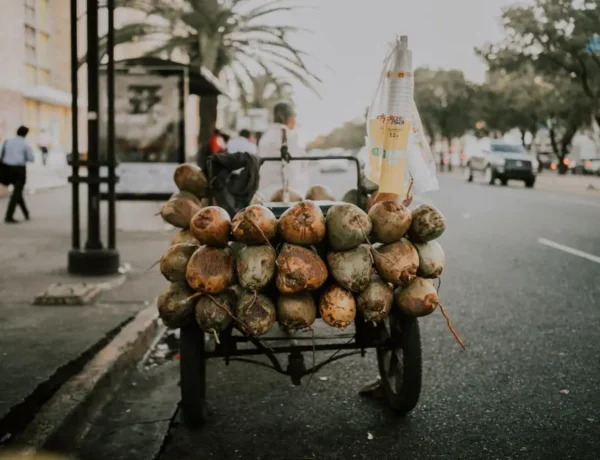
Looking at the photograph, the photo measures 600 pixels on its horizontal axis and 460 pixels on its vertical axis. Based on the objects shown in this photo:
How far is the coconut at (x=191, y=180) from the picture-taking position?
14.6 feet

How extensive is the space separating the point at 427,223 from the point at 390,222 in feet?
0.71

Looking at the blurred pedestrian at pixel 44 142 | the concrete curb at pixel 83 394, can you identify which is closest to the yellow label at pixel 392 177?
the concrete curb at pixel 83 394

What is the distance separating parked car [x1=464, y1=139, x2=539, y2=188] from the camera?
28.8 metres

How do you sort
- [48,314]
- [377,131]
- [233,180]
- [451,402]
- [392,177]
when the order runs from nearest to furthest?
[392,177] → [377,131] → [451,402] → [233,180] → [48,314]

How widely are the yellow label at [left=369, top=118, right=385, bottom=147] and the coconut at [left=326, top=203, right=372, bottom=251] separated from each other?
27.6 inches

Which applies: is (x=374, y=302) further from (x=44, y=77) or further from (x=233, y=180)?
(x=44, y=77)

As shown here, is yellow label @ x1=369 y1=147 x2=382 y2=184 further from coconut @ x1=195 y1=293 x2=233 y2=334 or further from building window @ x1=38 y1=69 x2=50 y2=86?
building window @ x1=38 y1=69 x2=50 y2=86

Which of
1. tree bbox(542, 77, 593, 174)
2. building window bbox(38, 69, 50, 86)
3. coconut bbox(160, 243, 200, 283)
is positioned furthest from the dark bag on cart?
tree bbox(542, 77, 593, 174)

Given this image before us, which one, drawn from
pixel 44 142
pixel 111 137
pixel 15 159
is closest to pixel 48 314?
pixel 111 137

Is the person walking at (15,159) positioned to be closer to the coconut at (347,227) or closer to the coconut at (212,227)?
the coconut at (212,227)

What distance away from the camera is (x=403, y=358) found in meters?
3.73

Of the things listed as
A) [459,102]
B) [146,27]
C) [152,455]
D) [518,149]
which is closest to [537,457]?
[152,455]

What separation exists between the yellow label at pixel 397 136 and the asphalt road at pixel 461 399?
4.99 ft

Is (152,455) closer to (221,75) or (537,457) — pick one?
(537,457)
